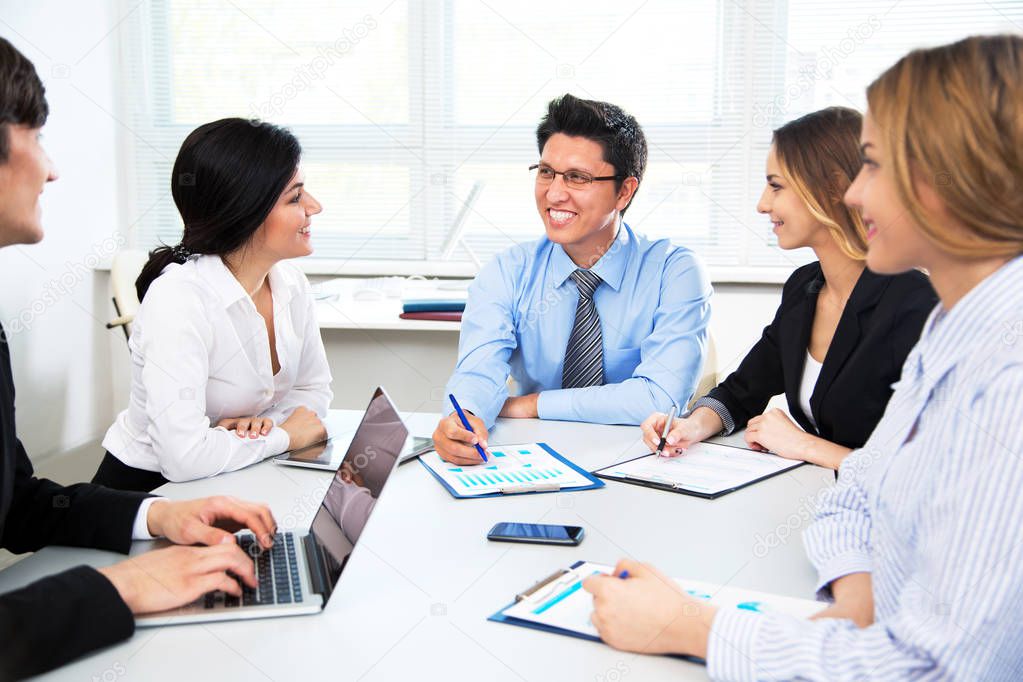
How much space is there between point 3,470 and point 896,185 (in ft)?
3.89

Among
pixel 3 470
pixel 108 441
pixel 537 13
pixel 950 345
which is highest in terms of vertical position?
pixel 537 13

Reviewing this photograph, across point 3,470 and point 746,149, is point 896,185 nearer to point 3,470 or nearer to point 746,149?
point 3,470

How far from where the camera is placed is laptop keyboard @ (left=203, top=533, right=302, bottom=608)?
105 centimetres

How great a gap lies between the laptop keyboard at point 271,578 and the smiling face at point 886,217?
781 mm

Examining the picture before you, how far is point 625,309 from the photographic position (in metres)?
2.23

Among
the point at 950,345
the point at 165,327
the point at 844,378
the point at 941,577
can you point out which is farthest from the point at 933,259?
the point at 165,327

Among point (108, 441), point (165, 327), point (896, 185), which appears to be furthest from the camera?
point (108, 441)

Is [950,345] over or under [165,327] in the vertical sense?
over

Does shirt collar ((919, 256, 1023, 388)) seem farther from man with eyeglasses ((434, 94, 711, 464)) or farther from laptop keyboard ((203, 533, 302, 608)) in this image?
man with eyeglasses ((434, 94, 711, 464))

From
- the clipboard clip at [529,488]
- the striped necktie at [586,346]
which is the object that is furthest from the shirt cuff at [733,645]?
the striped necktie at [586,346]

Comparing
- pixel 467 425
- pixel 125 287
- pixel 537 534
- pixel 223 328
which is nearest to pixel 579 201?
pixel 467 425

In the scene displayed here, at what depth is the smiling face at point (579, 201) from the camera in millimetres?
2270

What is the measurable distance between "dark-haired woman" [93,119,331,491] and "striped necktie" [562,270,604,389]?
623 millimetres

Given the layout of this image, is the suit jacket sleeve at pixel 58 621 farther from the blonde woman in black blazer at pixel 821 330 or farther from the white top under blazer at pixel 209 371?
the blonde woman in black blazer at pixel 821 330
